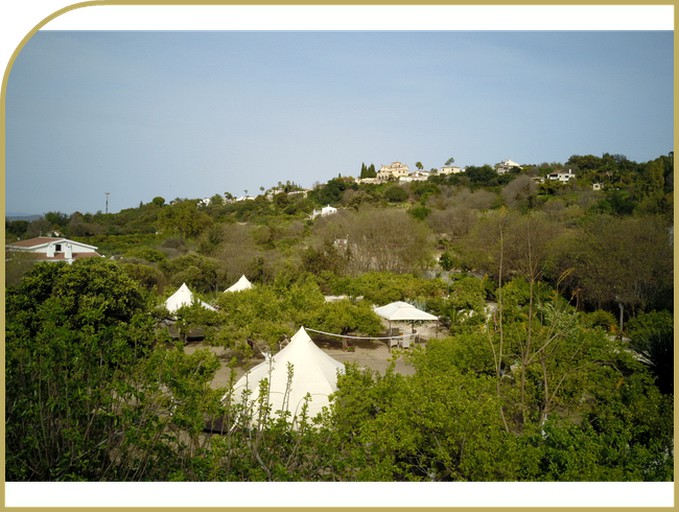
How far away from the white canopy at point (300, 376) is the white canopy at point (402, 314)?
402 cm

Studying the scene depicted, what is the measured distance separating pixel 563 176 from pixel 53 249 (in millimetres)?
30002

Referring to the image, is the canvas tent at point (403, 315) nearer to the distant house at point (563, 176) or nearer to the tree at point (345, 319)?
the tree at point (345, 319)

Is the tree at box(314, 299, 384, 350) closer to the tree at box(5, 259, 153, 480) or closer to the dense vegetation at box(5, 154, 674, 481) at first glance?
the dense vegetation at box(5, 154, 674, 481)

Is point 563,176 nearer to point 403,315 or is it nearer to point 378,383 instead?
point 403,315

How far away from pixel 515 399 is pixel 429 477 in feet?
5.47

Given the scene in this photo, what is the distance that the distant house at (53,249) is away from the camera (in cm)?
1078

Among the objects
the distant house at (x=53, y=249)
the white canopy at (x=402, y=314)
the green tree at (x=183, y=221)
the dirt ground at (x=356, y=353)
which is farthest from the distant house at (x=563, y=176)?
the distant house at (x=53, y=249)

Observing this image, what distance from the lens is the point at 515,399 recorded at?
196 inches

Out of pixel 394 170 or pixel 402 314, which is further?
pixel 394 170

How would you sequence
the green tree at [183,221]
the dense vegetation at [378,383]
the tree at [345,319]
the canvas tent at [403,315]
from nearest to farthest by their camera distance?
the dense vegetation at [378,383], the tree at [345,319], the canvas tent at [403,315], the green tree at [183,221]

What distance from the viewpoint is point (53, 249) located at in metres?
12.6

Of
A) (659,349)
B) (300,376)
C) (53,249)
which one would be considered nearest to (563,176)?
(659,349)

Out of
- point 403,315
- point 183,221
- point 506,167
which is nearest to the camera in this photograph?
point 403,315

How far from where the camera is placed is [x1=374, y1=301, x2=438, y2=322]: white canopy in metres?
10.4
